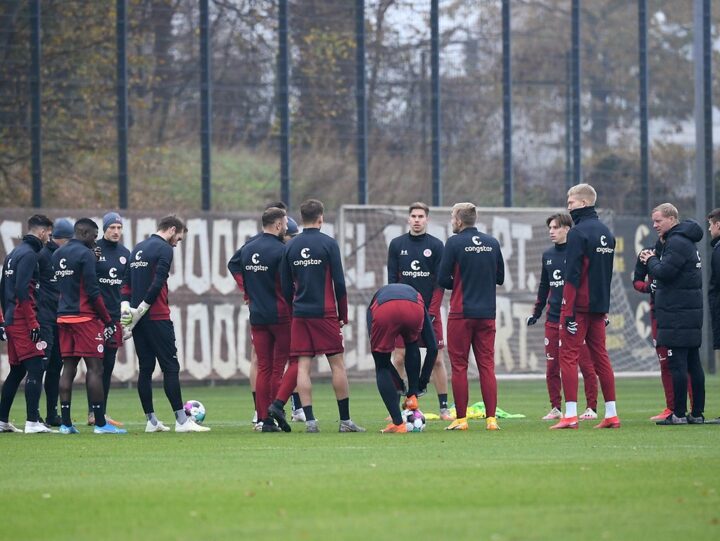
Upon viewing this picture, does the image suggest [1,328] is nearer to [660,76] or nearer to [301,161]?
[301,161]

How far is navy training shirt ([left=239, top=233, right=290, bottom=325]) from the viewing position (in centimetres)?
1516

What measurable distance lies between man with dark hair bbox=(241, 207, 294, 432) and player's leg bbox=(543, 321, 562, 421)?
351cm

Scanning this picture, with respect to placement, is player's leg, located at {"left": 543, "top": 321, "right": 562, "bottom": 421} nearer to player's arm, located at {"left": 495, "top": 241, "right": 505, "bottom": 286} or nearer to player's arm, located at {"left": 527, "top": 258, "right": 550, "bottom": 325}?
player's arm, located at {"left": 527, "top": 258, "right": 550, "bottom": 325}

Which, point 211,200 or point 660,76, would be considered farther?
point 660,76

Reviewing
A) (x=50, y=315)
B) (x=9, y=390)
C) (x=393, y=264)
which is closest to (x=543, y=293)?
(x=393, y=264)

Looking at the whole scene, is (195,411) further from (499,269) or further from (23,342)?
(499,269)

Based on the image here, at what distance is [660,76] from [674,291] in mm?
18209

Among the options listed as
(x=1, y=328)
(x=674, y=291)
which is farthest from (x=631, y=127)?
(x=1, y=328)

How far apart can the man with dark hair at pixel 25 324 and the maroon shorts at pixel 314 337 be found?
3.02 meters

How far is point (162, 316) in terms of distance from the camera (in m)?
15.5

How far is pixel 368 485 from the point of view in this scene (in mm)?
9766

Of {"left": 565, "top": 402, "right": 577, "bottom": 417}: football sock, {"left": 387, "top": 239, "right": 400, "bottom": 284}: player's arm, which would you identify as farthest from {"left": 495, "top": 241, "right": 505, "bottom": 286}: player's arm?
{"left": 387, "top": 239, "right": 400, "bottom": 284}: player's arm

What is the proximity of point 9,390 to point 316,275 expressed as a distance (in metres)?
3.77

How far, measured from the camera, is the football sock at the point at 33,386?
1582 cm
